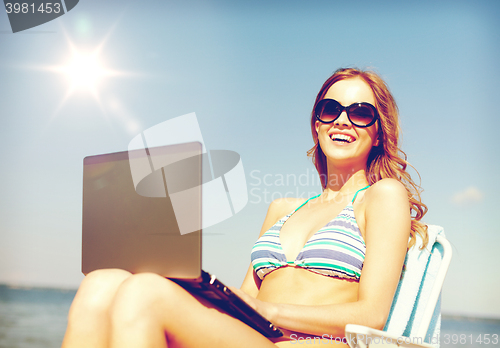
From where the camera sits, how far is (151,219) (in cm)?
126

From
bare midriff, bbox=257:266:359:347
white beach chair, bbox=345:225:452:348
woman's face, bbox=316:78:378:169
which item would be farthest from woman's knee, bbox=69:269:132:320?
woman's face, bbox=316:78:378:169

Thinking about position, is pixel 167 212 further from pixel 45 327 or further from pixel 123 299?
pixel 45 327

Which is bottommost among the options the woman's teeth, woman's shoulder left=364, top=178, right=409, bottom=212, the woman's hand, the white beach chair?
the white beach chair

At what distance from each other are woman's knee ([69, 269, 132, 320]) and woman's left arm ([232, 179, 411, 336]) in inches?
18.2

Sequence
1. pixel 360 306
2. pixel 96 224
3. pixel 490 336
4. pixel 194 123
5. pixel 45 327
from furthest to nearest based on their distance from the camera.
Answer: pixel 490 336 < pixel 45 327 < pixel 194 123 < pixel 360 306 < pixel 96 224

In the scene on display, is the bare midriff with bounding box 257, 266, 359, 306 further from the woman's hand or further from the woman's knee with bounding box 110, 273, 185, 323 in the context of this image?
the woman's knee with bounding box 110, 273, 185, 323

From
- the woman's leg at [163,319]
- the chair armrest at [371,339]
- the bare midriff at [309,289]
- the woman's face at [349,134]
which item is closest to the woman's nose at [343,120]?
the woman's face at [349,134]

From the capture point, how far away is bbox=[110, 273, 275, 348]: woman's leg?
1.17 metres

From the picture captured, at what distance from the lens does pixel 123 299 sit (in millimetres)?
1210

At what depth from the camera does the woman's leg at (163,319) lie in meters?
1.17

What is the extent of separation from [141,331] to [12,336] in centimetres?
1031

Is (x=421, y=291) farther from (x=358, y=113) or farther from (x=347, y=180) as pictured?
(x=358, y=113)

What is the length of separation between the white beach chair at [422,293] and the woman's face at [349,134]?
56 cm

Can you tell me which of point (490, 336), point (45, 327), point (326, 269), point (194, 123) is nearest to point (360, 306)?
point (326, 269)
